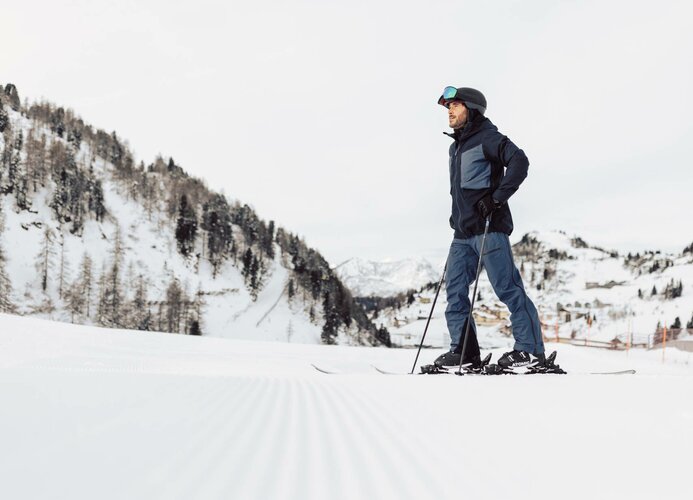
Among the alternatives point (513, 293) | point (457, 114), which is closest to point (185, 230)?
point (457, 114)

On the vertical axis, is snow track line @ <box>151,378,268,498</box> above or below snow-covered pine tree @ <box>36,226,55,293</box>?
below

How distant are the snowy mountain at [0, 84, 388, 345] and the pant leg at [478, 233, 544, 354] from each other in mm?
62658

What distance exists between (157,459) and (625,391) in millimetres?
1771

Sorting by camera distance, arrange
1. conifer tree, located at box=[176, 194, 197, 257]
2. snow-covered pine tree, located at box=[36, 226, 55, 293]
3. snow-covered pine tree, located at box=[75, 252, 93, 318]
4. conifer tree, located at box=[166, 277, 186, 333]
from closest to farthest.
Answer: snow-covered pine tree, located at box=[75, 252, 93, 318] → conifer tree, located at box=[166, 277, 186, 333] → snow-covered pine tree, located at box=[36, 226, 55, 293] → conifer tree, located at box=[176, 194, 197, 257]

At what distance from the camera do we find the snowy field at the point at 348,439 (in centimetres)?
101

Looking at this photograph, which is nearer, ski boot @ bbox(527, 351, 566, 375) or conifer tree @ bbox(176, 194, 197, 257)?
ski boot @ bbox(527, 351, 566, 375)

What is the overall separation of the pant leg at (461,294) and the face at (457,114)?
95 cm

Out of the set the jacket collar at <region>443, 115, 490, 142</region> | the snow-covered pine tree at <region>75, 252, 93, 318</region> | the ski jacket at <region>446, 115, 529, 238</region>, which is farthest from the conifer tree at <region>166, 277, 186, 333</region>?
the jacket collar at <region>443, 115, 490, 142</region>

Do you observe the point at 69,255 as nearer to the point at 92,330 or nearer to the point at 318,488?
the point at 92,330

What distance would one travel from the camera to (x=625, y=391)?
74.2 inches

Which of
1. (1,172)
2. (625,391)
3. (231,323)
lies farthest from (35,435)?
(1,172)

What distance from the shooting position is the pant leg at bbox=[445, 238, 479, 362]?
12.1ft

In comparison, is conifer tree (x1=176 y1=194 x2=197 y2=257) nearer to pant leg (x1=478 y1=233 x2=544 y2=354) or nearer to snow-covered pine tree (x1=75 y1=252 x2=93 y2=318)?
snow-covered pine tree (x1=75 y1=252 x2=93 y2=318)

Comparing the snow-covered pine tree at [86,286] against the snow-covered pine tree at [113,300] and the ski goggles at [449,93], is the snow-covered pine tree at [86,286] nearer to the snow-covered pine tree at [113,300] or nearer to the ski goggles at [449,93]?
the snow-covered pine tree at [113,300]
